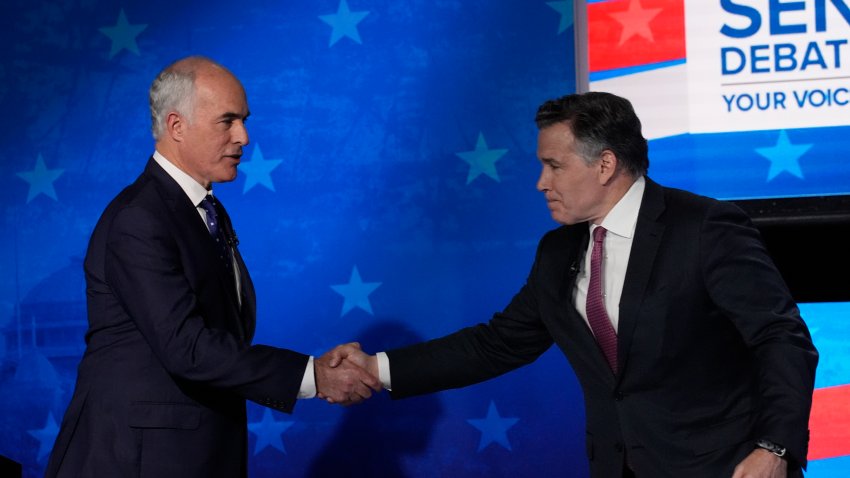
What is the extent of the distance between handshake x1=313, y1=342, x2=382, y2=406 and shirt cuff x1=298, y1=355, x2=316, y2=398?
3 centimetres

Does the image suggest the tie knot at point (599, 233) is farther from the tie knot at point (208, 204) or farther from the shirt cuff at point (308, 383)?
the tie knot at point (208, 204)

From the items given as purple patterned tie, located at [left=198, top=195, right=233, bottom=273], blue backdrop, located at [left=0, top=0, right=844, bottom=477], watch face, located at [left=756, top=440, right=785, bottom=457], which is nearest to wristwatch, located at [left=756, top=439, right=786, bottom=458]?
watch face, located at [left=756, top=440, right=785, bottom=457]

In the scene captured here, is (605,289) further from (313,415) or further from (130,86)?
(130,86)

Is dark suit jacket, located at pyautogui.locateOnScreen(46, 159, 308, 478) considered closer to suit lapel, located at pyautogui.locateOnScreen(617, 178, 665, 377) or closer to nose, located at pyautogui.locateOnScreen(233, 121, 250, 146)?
nose, located at pyautogui.locateOnScreen(233, 121, 250, 146)

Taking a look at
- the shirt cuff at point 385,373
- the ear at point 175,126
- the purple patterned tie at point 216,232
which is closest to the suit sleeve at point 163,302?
the purple patterned tie at point 216,232

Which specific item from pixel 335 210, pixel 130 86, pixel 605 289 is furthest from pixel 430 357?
pixel 130 86

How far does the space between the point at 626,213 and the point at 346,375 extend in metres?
0.78

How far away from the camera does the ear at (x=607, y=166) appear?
7.25 feet

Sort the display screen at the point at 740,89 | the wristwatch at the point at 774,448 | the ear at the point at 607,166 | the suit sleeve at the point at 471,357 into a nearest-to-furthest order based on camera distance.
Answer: the wristwatch at the point at 774,448 → the ear at the point at 607,166 → the suit sleeve at the point at 471,357 → the display screen at the point at 740,89

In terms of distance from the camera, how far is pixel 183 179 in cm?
217

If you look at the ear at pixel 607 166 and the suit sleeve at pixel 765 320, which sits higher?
the ear at pixel 607 166

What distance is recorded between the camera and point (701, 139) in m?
3.11

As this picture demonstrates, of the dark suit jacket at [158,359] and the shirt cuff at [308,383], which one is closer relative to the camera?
the dark suit jacket at [158,359]

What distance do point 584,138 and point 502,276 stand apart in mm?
1220
